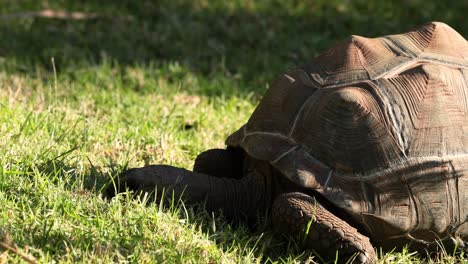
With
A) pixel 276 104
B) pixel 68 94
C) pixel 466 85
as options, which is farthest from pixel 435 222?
pixel 68 94

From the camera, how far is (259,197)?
12.4 feet

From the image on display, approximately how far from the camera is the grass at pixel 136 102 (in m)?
3.26

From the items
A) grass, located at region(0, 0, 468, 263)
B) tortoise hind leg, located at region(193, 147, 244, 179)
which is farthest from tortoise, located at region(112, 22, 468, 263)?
tortoise hind leg, located at region(193, 147, 244, 179)

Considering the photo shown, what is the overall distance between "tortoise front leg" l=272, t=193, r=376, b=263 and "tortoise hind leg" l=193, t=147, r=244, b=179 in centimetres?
67

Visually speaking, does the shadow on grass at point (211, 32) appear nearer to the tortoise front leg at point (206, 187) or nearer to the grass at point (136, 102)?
the grass at point (136, 102)

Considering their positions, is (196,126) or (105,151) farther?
(196,126)

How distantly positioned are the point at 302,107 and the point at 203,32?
422 cm

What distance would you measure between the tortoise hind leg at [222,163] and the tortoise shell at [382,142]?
344mm

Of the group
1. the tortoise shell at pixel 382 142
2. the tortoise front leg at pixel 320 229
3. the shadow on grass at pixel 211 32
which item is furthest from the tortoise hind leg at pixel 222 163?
the shadow on grass at pixel 211 32

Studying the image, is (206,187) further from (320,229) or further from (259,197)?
(320,229)

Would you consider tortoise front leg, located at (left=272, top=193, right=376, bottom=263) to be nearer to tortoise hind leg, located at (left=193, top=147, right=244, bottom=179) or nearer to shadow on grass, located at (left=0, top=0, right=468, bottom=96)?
tortoise hind leg, located at (left=193, top=147, right=244, bottom=179)

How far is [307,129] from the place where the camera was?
142 inches

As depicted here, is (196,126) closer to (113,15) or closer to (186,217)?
(186,217)

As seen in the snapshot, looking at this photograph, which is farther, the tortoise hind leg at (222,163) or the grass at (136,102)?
the tortoise hind leg at (222,163)
